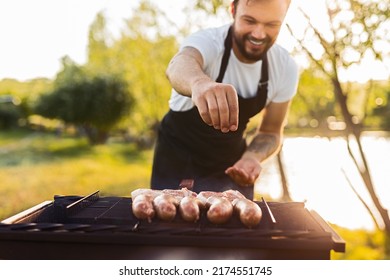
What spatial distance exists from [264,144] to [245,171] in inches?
12.5

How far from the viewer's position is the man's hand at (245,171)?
215 centimetres

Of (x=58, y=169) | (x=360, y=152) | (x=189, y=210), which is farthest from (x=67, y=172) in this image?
(x=189, y=210)

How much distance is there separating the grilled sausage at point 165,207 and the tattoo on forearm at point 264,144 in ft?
2.81

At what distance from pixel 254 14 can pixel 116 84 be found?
41.0ft

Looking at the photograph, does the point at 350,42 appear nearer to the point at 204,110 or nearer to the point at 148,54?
the point at 204,110

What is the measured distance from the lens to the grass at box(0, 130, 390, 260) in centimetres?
454

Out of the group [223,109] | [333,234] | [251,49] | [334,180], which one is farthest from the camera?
[334,180]

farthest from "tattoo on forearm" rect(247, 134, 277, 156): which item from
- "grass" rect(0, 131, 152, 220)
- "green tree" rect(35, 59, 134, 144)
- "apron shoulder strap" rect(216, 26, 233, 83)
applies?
"green tree" rect(35, 59, 134, 144)

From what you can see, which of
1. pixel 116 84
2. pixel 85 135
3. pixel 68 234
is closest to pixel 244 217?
pixel 68 234

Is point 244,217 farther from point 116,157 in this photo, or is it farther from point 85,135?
point 85,135

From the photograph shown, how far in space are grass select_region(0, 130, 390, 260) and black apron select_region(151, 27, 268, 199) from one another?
2208 mm

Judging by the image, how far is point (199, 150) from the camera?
239cm

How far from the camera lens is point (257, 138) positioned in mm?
2469

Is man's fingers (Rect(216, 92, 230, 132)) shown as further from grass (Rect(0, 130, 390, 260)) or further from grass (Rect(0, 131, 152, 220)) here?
grass (Rect(0, 131, 152, 220))
